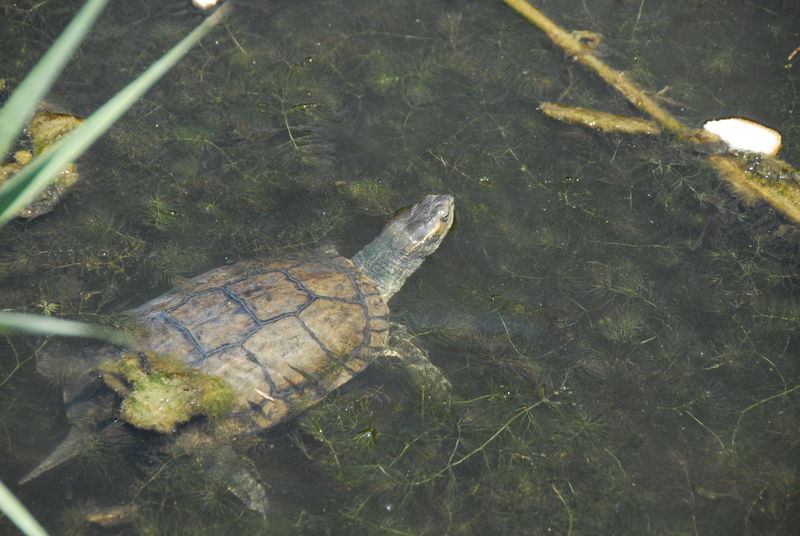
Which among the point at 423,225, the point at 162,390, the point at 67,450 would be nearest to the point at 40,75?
the point at 162,390

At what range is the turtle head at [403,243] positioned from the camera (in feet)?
15.0

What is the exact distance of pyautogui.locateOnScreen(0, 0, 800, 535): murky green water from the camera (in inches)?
143

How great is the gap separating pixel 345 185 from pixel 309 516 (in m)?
2.54

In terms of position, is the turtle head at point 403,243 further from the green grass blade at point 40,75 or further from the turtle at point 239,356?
the green grass blade at point 40,75

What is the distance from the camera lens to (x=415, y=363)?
13.6 ft

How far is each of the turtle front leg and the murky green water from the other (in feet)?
0.31

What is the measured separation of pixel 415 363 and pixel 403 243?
0.96 metres

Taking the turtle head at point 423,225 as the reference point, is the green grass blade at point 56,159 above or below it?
above

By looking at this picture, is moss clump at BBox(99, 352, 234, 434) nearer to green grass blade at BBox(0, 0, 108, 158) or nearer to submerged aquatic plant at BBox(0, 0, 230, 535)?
submerged aquatic plant at BBox(0, 0, 230, 535)

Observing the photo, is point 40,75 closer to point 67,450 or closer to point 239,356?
point 239,356

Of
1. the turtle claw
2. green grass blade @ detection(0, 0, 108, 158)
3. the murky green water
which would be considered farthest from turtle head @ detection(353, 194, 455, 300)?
green grass blade @ detection(0, 0, 108, 158)

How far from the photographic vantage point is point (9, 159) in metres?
4.47

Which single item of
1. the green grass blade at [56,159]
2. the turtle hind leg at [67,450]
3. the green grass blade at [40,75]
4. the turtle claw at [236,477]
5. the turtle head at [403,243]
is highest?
the green grass blade at [40,75]

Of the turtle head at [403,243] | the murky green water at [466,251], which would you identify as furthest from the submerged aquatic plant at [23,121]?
the turtle head at [403,243]
